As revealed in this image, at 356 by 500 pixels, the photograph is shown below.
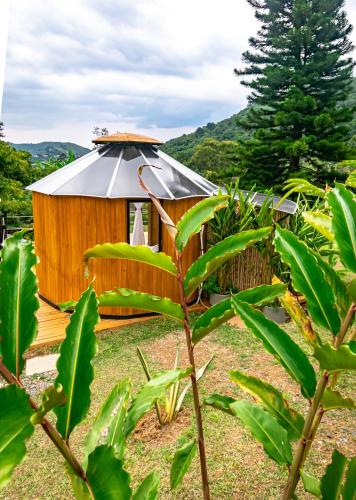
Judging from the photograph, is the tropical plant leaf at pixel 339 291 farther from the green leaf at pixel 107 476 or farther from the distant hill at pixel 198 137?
the distant hill at pixel 198 137

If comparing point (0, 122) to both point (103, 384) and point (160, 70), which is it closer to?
point (103, 384)

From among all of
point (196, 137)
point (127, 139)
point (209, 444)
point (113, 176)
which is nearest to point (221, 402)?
point (209, 444)

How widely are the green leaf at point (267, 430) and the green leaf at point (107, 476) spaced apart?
47 cm

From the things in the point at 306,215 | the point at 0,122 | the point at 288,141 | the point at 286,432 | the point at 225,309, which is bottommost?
the point at 286,432

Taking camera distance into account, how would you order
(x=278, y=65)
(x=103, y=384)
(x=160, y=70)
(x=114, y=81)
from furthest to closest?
(x=114, y=81)
(x=160, y=70)
(x=278, y=65)
(x=103, y=384)

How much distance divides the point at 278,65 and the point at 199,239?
1338cm

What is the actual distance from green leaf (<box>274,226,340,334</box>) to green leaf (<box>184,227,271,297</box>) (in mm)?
86

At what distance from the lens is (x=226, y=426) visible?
11.0 feet

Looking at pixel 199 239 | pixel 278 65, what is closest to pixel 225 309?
pixel 199 239

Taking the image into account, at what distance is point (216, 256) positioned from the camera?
1.04 m

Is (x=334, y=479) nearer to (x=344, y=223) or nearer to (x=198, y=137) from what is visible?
(x=344, y=223)

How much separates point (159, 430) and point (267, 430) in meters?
2.56

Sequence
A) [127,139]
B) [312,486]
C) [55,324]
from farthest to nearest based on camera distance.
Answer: [127,139] → [55,324] → [312,486]

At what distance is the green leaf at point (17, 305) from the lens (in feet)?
2.21
